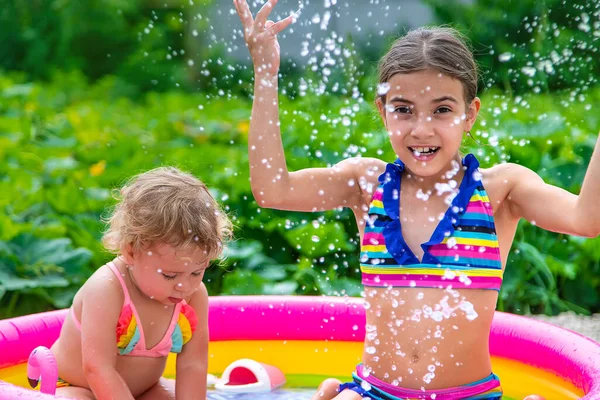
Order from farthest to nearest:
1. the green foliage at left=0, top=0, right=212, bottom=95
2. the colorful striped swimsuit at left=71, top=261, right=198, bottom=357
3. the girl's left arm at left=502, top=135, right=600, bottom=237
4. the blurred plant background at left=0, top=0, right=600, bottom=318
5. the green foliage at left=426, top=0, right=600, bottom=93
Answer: the green foliage at left=0, top=0, right=212, bottom=95, the green foliage at left=426, top=0, right=600, bottom=93, the blurred plant background at left=0, top=0, right=600, bottom=318, the colorful striped swimsuit at left=71, top=261, right=198, bottom=357, the girl's left arm at left=502, top=135, right=600, bottom=237

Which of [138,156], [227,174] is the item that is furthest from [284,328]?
[138,156]

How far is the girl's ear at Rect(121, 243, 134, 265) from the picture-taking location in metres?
2.45

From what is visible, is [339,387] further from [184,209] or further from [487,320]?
[184,209]

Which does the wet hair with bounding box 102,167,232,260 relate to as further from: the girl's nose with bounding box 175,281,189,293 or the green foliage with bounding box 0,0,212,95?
the green foliage with bounding box 0,0,212,95

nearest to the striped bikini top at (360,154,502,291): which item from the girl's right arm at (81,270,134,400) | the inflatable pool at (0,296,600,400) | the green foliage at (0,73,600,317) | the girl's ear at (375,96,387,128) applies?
the girl's ear at (375,96,387,128)

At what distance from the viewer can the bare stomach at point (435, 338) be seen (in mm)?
2359

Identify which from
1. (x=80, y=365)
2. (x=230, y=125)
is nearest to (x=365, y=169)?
(x=80, y=365)

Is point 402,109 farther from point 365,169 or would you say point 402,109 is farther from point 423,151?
point 365,169

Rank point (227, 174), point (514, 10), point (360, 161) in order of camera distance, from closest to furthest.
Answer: point (360, 161)
point (227, 174)
point (514, 10)

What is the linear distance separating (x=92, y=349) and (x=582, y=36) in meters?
4.99

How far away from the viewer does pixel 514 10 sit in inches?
281

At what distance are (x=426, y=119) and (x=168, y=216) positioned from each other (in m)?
0.73

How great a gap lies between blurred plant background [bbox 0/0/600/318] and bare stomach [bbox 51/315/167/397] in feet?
3.35

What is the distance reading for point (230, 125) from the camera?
21.7 feet
